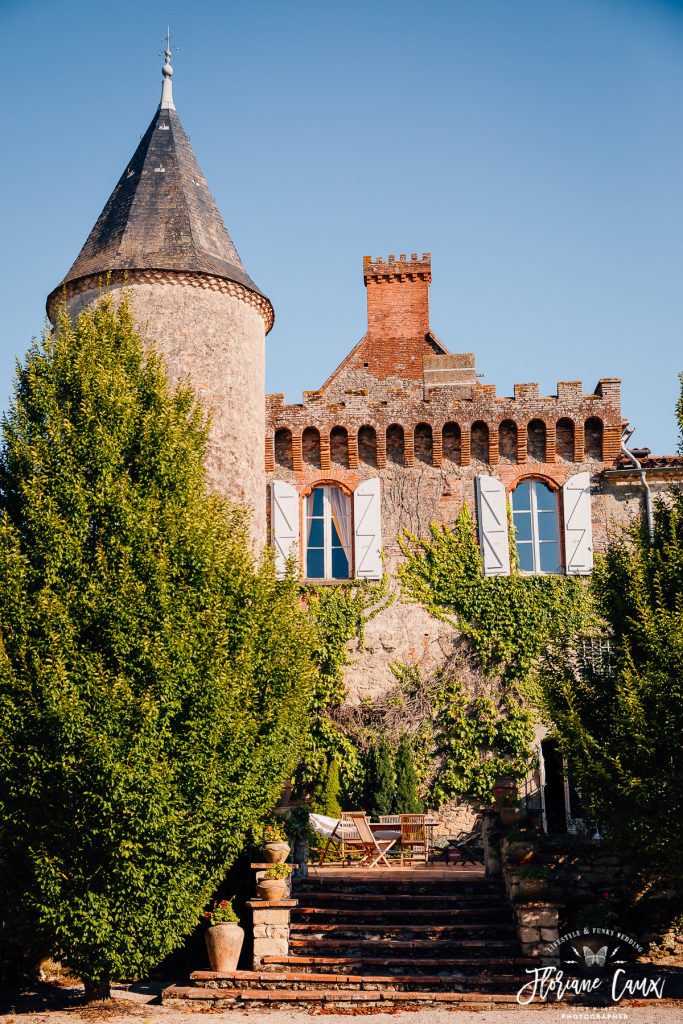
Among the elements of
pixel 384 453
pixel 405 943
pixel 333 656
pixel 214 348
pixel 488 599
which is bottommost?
pixel 405 943

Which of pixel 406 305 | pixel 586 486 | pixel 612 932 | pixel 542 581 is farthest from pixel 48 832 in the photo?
pixel 406 305

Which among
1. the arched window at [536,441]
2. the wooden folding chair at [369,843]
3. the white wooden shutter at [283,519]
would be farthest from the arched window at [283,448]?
the wooden folding chair at [369,843]

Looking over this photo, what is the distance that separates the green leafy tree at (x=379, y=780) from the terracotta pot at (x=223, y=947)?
5.80 meters

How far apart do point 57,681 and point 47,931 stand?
9.06 feet

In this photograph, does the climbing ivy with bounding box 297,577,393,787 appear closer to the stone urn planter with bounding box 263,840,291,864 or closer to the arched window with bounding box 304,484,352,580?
the arched window with bounding box 304,484,352,580

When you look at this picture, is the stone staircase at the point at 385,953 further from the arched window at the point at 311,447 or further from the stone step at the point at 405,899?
the arched window at the point at 311,447

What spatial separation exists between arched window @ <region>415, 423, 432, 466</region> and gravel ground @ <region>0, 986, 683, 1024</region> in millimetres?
11680

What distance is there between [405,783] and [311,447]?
7.17 metres

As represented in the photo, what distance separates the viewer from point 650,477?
65.6ft

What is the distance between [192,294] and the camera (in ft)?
59.6

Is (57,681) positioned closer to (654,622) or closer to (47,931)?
(47,931)

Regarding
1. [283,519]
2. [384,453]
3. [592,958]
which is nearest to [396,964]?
[592,958]

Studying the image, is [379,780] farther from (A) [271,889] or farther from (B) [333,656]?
(A) [271,889]

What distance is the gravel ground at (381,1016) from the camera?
414 inches
